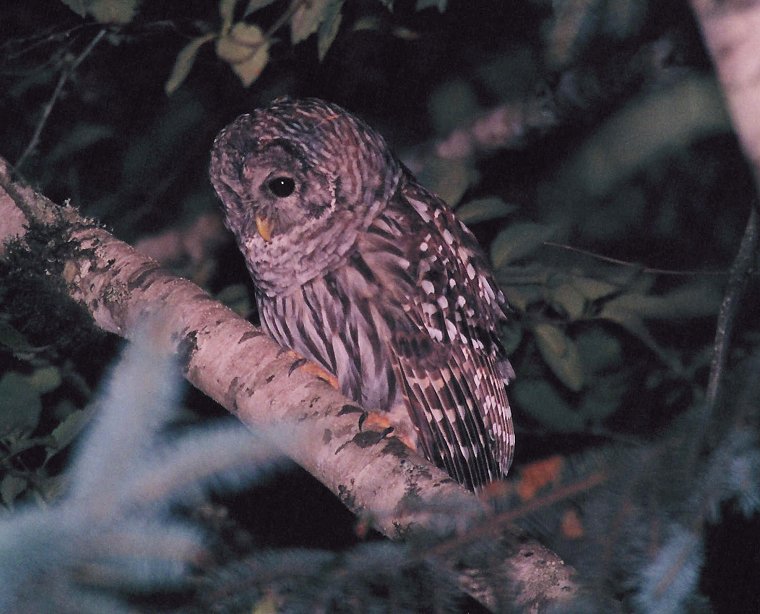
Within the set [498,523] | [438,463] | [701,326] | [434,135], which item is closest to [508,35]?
[434,135]

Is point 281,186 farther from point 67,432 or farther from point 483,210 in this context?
point 67,432

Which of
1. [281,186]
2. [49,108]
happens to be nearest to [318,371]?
[281,186]

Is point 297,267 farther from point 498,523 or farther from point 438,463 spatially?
point 498,523

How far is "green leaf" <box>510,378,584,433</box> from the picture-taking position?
354 cm

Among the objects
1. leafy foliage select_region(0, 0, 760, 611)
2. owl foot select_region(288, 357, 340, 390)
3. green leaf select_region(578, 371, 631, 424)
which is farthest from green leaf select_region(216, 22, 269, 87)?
green leaf select_region(578, 371, 631, 424)

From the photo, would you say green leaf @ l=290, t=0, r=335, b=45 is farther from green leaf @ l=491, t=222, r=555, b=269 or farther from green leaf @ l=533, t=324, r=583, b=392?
green leaf @ l=533, t=324, r=583, b=392

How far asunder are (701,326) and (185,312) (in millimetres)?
3085

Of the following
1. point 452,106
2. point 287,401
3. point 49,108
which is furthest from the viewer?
point 452,106

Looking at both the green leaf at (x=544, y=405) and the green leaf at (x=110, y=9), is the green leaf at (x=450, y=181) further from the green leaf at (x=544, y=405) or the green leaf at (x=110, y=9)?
the green leaf at (x=110, y=9)

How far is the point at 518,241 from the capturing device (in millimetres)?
2764

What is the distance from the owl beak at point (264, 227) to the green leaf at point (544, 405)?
4.28ft

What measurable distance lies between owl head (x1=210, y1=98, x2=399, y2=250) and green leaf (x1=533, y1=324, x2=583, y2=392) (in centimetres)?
68

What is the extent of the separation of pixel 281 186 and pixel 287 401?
47.4 inches

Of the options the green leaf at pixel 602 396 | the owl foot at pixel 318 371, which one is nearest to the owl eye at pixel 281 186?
the owl foot at pixel 318 371
